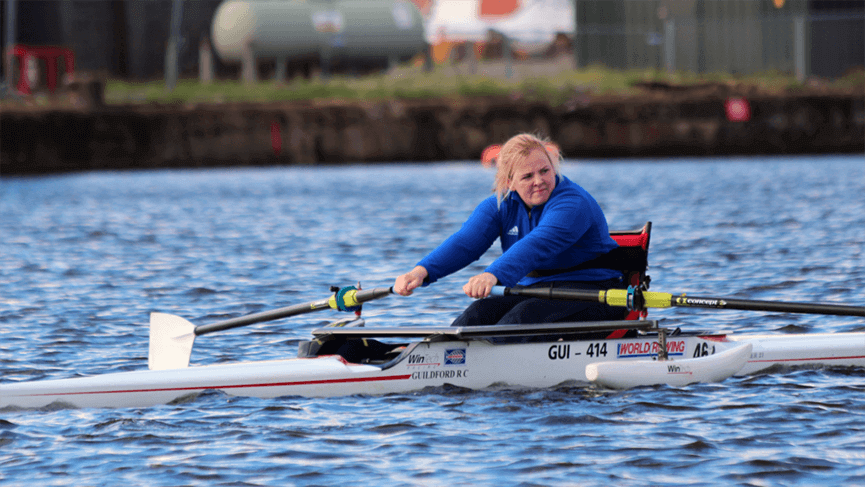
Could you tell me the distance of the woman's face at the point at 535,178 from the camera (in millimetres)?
7105

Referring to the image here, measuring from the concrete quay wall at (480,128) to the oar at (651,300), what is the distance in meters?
23.5

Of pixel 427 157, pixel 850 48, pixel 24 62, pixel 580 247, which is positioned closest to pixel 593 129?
pixel 427 157

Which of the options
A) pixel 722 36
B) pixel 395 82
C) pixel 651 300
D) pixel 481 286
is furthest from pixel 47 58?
pixel 651 300

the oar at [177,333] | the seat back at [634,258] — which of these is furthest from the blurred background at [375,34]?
the seat back at [634,258]

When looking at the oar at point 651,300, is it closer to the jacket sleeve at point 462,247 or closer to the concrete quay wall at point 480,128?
the jacket sleeve at point 462,247

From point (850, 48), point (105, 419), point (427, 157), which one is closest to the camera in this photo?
point (105, 419)

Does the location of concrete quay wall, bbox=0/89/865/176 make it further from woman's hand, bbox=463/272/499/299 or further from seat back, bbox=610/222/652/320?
woman's hand, bbox=463/272/499/299

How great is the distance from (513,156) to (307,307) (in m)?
1.67

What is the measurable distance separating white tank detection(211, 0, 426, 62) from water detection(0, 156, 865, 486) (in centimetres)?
1130

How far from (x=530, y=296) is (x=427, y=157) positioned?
79.1ft

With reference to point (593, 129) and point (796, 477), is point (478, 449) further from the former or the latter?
point (593, 129)

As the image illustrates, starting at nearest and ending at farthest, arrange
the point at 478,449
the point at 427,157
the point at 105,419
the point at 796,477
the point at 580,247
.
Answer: the point at 796,477
the point at 478,449
the point at 105,419
the point at 580,247
the point at 427,157

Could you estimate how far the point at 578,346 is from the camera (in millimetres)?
7258

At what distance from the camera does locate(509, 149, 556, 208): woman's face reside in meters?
7.11
